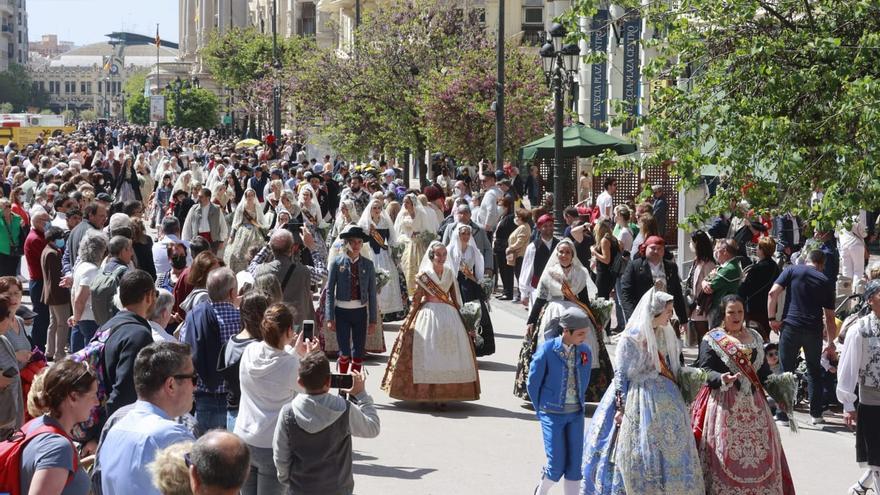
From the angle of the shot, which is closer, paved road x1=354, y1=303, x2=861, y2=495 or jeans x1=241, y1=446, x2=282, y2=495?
jeans x1=241, y1=446, x2=282, y2=495

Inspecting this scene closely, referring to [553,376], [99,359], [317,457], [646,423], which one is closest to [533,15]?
[553,376]

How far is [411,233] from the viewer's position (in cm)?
1958

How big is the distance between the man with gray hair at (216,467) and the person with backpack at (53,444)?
95 cm

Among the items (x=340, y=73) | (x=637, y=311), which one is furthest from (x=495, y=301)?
(x=340, y=73)

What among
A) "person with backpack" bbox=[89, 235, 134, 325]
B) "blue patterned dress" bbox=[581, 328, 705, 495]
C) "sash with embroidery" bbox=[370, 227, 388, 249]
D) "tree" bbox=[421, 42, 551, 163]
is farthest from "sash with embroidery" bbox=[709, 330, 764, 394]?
"tree" bbox=[421, 42, 551, 163]

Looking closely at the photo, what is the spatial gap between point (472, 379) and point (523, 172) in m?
19.0

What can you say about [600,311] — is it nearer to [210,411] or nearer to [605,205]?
[210,411]

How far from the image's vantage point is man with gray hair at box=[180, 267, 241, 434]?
9.07 meters

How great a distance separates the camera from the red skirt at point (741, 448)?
8883 millimetres

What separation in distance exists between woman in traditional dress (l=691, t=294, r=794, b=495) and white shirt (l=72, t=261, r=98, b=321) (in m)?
5.21

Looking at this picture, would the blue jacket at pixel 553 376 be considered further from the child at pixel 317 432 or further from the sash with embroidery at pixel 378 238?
the sash with embroidery at pixel 378 238

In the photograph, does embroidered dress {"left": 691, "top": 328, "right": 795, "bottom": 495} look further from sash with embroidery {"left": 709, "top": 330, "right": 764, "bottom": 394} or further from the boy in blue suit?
the boy in blue suit

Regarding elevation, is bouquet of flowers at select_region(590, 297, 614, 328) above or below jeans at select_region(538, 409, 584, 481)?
above

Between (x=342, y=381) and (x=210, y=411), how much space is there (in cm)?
216
